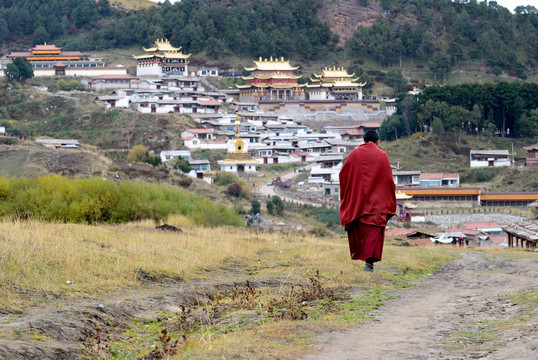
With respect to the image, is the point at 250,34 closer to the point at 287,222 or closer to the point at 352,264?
the point at 287,222

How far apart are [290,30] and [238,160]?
45.4 m

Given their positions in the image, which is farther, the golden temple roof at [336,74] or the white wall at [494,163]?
the golden temple roof at [336,74]

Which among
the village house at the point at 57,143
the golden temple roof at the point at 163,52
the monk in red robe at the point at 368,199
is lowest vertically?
the monk in red robe at the point at 368,199

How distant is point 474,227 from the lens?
132 feet

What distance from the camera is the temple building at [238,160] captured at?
5879cm

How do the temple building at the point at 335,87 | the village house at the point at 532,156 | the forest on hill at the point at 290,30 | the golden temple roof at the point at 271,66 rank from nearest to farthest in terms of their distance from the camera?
the village house at the point at 532,156
the golden temple roof at the point at 271,66
the temple building at the point at 335,87
the forest on hill at the point at 290,30

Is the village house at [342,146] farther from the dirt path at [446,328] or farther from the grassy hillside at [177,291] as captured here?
the dirt path at [446,328]

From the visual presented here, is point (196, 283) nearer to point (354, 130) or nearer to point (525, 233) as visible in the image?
point (525, 233)

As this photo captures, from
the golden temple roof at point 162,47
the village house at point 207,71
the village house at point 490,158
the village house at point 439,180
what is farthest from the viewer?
the village house at point 207,71

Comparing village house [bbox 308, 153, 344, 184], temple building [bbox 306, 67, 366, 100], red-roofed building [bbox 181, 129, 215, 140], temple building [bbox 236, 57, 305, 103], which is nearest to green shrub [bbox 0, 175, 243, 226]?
village house [bbox 308, 153, 344, 184]

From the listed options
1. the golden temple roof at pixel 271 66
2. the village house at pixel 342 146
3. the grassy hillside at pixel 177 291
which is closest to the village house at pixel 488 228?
the grassy hillside at pixel 177 291

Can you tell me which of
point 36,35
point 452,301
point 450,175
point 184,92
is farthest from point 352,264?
point 36,35

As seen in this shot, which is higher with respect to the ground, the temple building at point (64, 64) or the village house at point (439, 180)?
the temple building at point (64, 64)

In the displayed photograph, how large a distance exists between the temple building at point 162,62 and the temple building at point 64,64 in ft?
8.79
